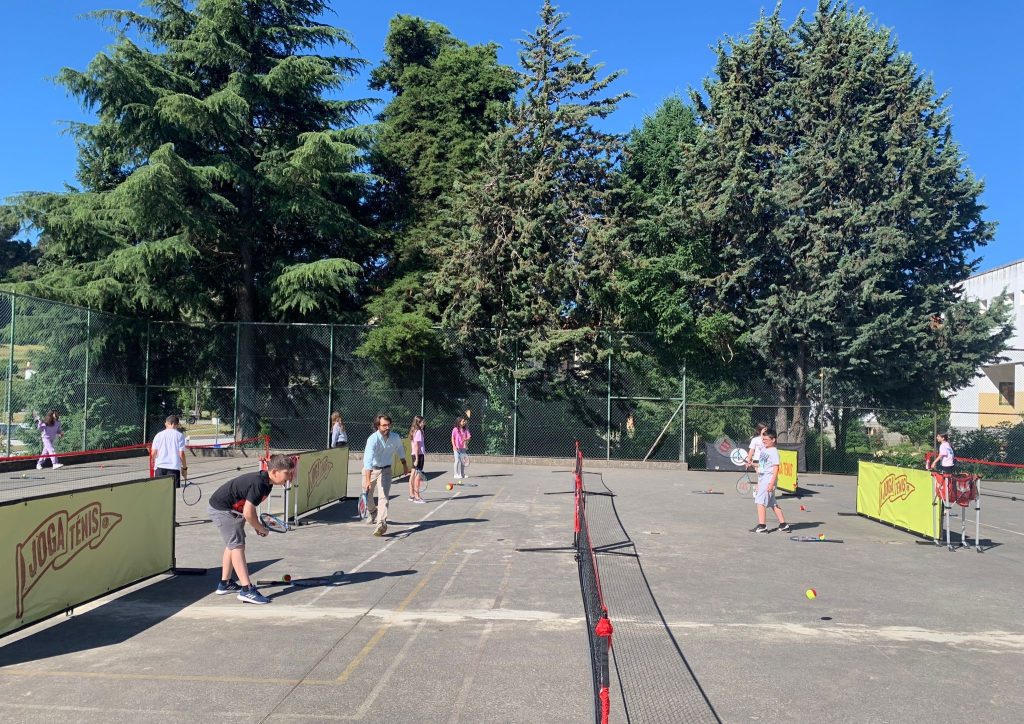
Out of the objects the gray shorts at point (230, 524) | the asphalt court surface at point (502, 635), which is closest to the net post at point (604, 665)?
the asphalt court surface at point (502, 635)

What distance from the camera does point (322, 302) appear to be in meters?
31.8

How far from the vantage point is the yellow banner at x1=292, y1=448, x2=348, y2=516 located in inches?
579

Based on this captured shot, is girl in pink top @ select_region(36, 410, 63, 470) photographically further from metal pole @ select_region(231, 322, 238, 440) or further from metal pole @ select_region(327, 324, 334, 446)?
metal pole @ select_region(327, 324, 334, 446)

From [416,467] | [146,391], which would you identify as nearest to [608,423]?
[416,467]

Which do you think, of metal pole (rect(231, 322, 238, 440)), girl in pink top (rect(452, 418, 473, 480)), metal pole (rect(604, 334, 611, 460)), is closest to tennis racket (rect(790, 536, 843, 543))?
girl in pink top (rect(452, 418, 473, 480))

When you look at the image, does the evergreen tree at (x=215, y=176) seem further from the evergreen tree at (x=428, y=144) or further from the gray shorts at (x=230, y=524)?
the gray shorts at (x=230, y=524)

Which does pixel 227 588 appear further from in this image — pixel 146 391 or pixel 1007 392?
pixel 1007 392

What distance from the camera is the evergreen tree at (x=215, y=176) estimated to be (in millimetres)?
29188

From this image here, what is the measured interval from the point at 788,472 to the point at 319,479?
41.6 feet

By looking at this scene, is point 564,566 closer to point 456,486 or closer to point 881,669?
point 881,669

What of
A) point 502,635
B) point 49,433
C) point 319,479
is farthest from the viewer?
point 49,433

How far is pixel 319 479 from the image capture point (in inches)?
619

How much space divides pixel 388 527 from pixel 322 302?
1934cm

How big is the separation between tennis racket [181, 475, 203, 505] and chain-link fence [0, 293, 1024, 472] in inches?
446
